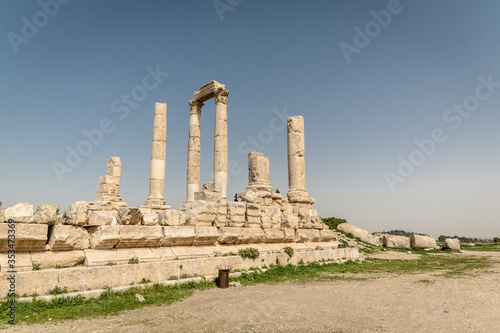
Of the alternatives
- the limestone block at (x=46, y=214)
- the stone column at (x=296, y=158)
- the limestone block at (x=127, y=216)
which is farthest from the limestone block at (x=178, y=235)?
the stone column at (x=296, y=158)

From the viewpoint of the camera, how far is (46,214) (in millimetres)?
6520

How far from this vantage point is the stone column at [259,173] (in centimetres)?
1545

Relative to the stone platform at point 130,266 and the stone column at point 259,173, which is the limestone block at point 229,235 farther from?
the stone column at point 259,173

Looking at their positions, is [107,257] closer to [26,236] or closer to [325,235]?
[26,236]

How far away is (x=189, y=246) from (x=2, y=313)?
440cm

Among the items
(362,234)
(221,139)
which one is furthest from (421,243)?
(221,139)

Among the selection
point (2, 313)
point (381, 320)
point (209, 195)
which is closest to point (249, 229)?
point (209, 195)

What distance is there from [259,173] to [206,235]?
6.95 meters

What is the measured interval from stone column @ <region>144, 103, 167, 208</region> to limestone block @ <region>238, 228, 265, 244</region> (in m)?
11.1

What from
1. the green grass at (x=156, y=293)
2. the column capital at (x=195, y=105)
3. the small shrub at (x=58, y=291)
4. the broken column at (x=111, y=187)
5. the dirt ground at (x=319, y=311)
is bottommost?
the dirt ground at (x=319, y=311)

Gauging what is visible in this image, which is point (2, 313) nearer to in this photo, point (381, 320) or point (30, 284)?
point (30, 284)

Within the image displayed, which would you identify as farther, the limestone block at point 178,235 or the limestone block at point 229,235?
the limestone block at point 229,235

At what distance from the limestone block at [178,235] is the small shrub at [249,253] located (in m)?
1.52

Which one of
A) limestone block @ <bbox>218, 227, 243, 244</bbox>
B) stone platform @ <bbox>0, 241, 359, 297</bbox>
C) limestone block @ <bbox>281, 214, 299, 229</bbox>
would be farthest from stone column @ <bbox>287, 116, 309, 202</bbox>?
limestone block @ <bbox>218, 227, 243, 244</bbox>
